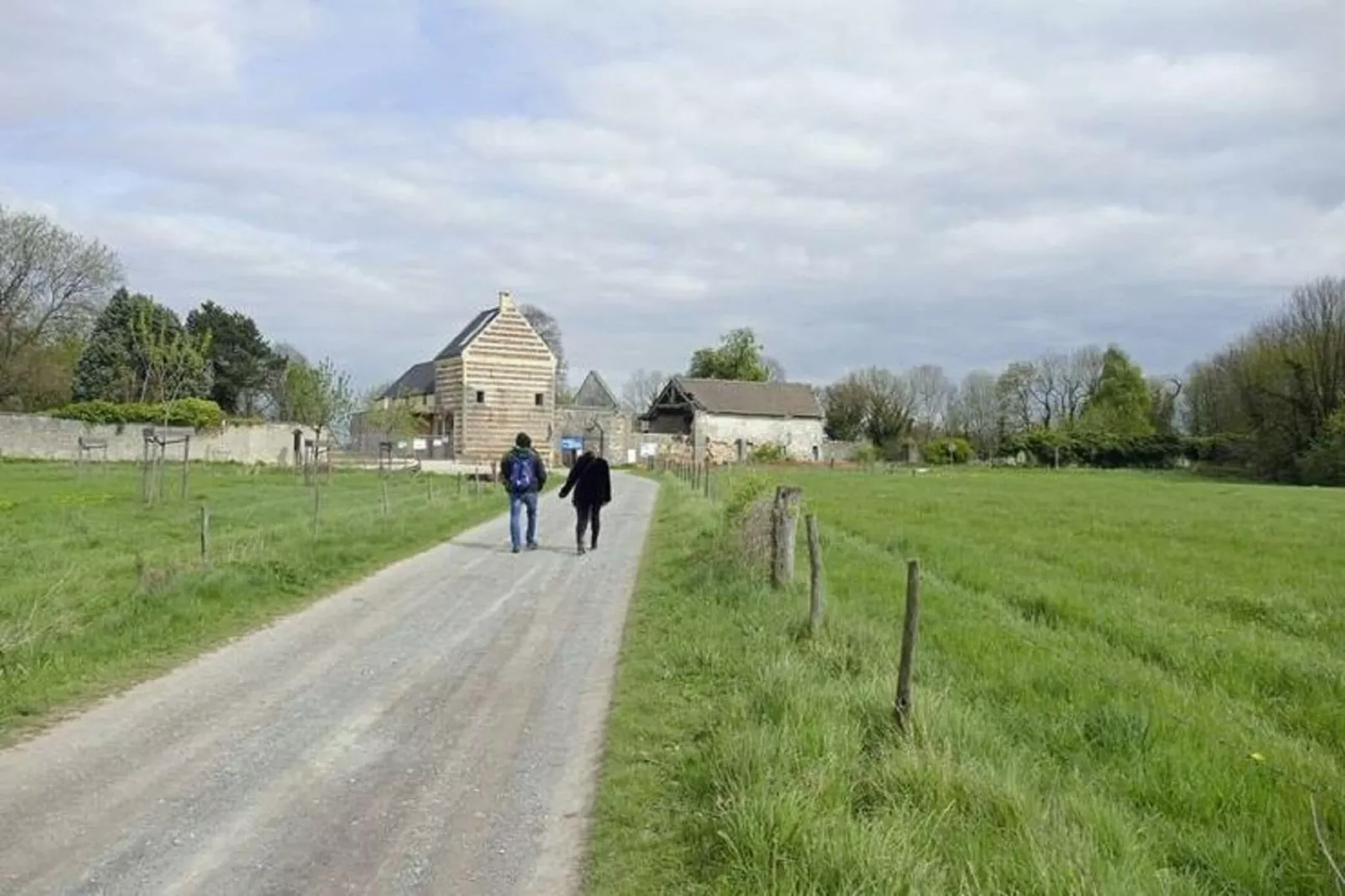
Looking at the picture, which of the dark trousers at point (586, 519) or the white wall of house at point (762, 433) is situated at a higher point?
the white wall of house at point (762, 433)

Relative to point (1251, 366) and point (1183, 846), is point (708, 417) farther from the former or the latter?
point (1183, 846)

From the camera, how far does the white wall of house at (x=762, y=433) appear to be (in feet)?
272

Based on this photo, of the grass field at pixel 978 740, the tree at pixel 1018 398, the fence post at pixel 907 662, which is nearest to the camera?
the grass field at pixel 978 740

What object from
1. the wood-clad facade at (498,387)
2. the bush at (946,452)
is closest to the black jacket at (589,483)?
the wood-clad facade at (498,387)

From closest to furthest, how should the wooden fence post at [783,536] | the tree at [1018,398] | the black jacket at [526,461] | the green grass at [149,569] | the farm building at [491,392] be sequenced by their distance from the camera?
the green grass at [149,569] < the wooden fence post at [783,536] < the black jacket at [526,461] < the farm building at [491,392] < the tree at [1018,398]

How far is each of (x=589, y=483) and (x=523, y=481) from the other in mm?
1088

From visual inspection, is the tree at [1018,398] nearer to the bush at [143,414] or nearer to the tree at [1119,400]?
the tree at [1119,400]

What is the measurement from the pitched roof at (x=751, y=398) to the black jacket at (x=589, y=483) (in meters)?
65.4

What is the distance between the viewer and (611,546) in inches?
739

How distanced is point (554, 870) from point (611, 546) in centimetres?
1401

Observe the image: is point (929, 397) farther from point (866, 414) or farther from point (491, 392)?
point (491, 392)

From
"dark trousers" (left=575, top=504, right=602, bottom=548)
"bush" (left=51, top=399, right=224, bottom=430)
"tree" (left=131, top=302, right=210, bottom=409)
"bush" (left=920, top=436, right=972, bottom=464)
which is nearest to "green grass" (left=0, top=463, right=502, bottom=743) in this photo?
"dark trousers" (left=575, top=504, right=602, bottom=548)

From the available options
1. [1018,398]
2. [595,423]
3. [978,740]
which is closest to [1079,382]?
[1018,398]

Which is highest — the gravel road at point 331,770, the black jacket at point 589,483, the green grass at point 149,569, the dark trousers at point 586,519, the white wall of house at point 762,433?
the white wall of house at point 762,433
